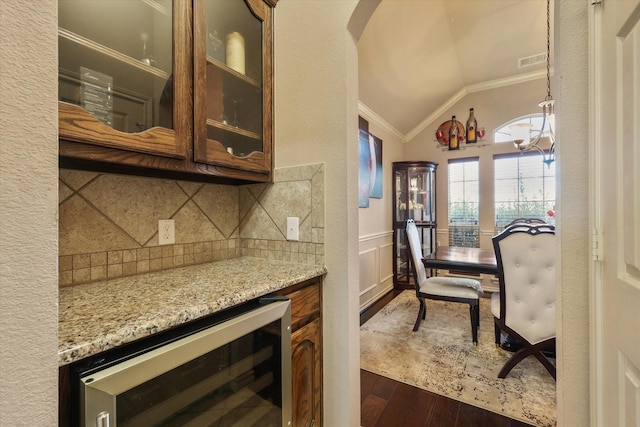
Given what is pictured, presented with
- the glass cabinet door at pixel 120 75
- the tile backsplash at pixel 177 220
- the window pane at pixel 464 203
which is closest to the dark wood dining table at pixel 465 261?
the window pane at pixel 464 203

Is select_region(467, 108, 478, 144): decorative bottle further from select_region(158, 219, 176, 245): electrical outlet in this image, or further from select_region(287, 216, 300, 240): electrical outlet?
select_region(158, 219, 176, 245): electrical outlet

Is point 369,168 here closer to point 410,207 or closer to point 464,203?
point 410,207

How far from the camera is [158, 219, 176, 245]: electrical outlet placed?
1.25m

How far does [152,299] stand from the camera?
83cm

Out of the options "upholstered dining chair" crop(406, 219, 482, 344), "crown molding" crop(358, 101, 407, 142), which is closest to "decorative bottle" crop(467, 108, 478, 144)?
"crown molding" crop(358, 101, 407, 142)

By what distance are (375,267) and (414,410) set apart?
6.73 feet

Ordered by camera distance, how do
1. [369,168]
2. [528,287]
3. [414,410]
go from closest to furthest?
[414,410] < [528,287] < [369,168]

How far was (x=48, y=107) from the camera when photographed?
424mm

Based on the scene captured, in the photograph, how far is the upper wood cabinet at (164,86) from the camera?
0.84m

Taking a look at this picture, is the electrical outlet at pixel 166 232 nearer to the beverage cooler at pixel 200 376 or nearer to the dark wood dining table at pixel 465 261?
the beverage cooler at pixel 200 376

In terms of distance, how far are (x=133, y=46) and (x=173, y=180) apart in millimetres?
556

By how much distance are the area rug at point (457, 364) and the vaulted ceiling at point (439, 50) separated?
260 cm

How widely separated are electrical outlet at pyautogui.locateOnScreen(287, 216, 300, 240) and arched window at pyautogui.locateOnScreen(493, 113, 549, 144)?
402cm

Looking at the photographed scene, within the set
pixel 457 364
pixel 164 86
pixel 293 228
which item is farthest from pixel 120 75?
pixel 457 364
